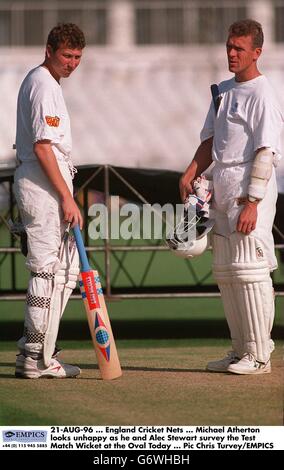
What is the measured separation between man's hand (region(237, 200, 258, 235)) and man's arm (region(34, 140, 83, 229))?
2.82ft

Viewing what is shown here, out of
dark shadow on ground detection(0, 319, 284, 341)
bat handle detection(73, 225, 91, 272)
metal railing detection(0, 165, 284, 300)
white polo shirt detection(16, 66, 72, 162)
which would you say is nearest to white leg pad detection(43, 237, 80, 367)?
bat handle detection(73, 225, 91, 272)

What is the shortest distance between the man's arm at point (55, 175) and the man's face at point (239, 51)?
105 centimetres

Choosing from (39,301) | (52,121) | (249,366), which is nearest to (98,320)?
(39,301)

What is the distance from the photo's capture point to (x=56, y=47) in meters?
6.92

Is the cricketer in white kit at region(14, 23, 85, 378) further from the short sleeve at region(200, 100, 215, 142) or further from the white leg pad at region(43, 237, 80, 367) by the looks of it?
the short sleeve at region(200, 100, 215, 142)

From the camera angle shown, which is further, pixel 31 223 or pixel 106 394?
pixel 31 223

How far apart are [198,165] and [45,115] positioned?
92cm

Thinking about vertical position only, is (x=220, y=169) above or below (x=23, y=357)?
above

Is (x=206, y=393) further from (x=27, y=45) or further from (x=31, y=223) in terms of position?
(x=27, y=45)

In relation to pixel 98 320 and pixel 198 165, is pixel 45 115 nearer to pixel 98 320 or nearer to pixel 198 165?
pixel 198 165

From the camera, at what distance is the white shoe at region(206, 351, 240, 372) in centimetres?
710

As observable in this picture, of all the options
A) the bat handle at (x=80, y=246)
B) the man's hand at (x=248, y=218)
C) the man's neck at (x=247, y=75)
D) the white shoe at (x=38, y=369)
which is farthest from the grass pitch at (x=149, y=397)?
the man's neck at (x=247, y=75)
